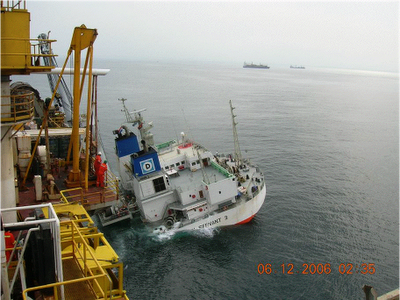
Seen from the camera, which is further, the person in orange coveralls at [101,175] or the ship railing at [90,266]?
the person in orange coveralls at [101,175]

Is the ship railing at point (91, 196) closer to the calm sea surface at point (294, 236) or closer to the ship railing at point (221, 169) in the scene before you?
the calm sea surface at point (294, 236)

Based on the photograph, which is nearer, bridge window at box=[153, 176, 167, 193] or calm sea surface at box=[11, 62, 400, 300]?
calm sea surface at box=[11, 62, 400, 300]

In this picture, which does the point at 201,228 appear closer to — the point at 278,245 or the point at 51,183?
the point at 278,245

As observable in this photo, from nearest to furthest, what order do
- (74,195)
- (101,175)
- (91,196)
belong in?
1. (74,195)
2. (91,196)
3. (101,175)

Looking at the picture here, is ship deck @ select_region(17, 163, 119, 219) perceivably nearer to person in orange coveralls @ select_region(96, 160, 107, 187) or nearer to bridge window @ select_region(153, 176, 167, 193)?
person in orange coveralls @ select_region(96, 160, 107, 187)

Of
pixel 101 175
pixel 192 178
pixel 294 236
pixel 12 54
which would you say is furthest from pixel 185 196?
pixel 12 54

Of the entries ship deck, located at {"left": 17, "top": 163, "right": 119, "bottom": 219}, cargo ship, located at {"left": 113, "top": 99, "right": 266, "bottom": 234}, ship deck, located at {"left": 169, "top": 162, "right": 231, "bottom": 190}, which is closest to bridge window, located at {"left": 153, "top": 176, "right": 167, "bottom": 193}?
cargo ship, located at {"left": 113, "top": 99, "right": 266, "bottom": 234}

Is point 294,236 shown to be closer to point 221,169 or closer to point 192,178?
point 221,169

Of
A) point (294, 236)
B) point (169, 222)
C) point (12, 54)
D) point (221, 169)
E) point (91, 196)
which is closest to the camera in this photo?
point (12, 54)

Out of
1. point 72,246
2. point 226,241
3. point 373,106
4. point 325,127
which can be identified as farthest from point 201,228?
point 373,106

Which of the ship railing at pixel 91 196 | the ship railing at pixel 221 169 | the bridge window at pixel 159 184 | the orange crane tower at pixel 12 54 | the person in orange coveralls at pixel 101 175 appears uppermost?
the orange crane tower at pixel 12 54

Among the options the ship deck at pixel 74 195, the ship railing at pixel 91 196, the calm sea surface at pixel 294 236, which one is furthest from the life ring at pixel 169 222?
the ship railing at pixel 91 196
